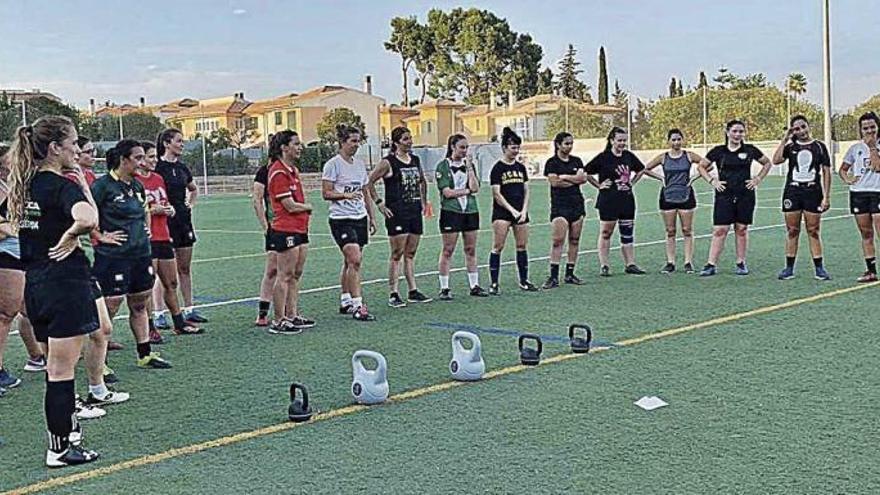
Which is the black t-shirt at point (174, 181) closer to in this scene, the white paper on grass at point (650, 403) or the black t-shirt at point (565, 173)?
the black t-shirt at point (565, 173)

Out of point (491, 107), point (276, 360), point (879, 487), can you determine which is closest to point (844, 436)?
point (879, 487)

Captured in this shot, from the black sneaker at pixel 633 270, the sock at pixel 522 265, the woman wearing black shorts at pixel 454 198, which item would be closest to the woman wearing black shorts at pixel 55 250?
the woman wearing black shorts at pixel 454 198

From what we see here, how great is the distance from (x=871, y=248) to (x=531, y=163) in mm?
41715

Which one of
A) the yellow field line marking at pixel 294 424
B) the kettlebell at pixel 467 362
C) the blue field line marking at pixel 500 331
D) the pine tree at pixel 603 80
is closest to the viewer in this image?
the yellow field line marking at pixel 294 424

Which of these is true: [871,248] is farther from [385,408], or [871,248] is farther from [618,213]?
[385,408]

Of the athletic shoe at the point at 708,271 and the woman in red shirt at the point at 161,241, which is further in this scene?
the athletic shoe at the point at 708,271

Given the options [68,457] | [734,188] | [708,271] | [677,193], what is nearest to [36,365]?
[68,457]

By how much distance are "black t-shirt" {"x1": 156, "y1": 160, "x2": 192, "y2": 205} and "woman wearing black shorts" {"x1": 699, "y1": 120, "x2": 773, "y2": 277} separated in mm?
6435

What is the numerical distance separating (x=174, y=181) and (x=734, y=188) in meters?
6.91

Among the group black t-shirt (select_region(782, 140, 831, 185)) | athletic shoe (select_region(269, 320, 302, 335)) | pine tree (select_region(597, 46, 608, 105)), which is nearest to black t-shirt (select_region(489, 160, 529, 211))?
black t-shirt (select_region(782, 140, 831, 185))

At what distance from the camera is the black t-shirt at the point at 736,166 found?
12.9 m

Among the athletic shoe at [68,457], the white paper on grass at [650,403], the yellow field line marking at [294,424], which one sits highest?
the athletic shoe at [68,457]

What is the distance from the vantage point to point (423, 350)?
858 cm

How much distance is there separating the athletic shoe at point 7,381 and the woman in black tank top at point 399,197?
427cm
